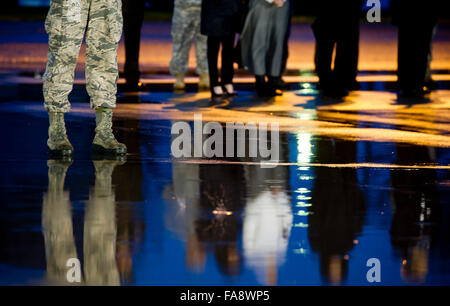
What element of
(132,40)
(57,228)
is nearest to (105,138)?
(57,228)

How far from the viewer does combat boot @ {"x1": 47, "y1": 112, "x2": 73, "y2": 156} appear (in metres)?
8.88

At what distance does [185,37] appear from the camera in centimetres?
1542

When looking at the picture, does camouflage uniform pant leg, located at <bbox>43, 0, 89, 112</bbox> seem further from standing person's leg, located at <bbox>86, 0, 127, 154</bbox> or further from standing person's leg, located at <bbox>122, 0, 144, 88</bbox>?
standing person's leg, located at <bbox>122, 0, 144, 88</bbox>

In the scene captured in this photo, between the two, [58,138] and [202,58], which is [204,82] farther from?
[58,138]

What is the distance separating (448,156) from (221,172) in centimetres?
191

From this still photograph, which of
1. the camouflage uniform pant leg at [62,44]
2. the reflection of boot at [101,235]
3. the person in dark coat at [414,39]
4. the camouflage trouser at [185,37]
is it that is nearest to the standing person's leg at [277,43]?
the camouflage trouser at [185,37]

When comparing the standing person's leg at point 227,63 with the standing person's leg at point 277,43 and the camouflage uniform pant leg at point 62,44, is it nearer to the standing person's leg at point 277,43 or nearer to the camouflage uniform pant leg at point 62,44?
the standing person's leg at point 277,43

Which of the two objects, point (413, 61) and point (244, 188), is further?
point (413, 61)

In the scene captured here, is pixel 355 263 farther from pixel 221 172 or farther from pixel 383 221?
pixel 221 172

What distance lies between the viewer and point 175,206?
6.91 metres

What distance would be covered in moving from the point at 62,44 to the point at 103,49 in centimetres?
30

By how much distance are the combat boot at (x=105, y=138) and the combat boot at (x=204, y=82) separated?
21.0 feet

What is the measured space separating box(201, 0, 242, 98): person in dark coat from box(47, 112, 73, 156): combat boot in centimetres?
514

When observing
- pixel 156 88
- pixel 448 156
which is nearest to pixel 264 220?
pixel 448 156
